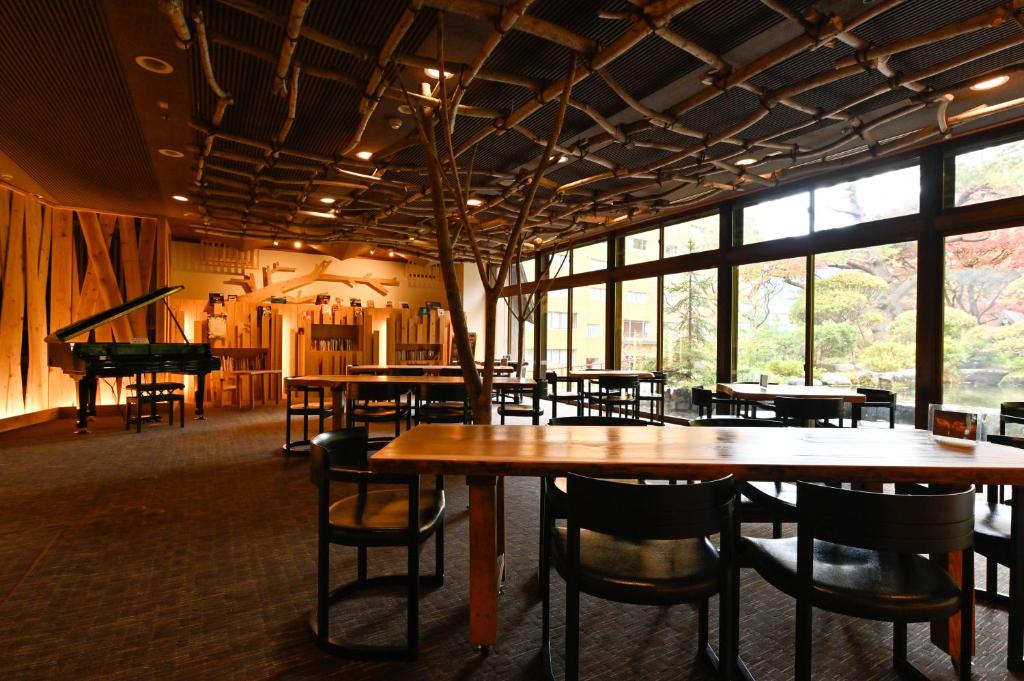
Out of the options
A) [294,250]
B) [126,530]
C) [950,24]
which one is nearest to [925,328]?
[950,24]

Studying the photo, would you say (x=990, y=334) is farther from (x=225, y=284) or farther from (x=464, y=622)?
(x=225, y=284)

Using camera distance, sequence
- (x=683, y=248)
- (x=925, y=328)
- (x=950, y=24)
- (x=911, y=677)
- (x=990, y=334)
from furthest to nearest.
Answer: (x=683, y=248) < (x=925, y=328) < (x=990, y=334) < (x=950, y=24) < (x=911, y=677)

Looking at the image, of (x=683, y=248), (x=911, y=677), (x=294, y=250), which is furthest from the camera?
(x=294, y=250)

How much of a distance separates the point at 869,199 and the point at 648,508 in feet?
19.2

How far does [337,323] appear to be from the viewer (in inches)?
431

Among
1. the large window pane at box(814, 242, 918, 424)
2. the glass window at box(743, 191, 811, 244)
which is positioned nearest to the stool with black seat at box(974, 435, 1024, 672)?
the large window pane at box(814, 242, 918, 424)

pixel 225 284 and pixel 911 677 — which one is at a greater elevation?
pixel 225 284

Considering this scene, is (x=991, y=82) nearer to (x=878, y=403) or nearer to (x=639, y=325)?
(x=878, y=403)

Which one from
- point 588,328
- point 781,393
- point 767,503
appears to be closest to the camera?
point 767,503

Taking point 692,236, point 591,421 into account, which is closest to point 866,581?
point 591,421

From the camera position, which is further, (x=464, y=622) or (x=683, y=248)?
(x=683, y=248)

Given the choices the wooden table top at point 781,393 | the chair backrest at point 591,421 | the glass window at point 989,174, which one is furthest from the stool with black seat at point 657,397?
the chair backrest at point 591,421

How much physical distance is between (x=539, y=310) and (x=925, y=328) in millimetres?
7001

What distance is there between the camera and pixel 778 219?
6.52 meters
